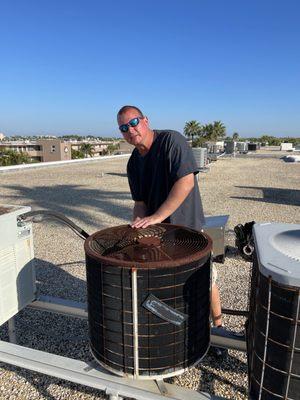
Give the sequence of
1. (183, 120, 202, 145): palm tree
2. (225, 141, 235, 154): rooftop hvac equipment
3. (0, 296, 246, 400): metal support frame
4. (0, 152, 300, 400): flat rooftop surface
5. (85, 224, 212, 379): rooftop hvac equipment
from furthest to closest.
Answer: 1. (183, 120, 202, 145): palm tree
2. (225, 141, 235, 154): rooftop hvac equipment
3. (0, 152, 300, 400): flat rooftop surface
4. (0, 296, 246, 400): metal support frame
5. (85, 224, 212, 379): rooftop hvac equipment

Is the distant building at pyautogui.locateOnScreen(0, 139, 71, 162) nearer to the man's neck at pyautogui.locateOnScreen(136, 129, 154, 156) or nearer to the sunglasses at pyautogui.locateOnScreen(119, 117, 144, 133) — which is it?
the man's neck at pyautogui.locateOnScreen(136, 129, 154, 156)

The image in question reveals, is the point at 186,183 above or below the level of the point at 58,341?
above

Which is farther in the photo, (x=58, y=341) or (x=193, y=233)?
(x=58, y=341)

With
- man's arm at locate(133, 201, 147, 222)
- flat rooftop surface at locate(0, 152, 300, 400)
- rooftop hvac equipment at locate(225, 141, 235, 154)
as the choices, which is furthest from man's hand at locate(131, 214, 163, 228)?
rooftop hvac equipment at locate(225, 141, 235, 154)

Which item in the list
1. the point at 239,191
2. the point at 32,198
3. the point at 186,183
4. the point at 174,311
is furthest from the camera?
the point at 239,191

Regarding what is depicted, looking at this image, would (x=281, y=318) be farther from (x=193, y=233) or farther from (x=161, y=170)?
(x=161, y=170)

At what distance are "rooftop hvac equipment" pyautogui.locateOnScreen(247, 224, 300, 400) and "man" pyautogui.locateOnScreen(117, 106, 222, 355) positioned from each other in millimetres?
793

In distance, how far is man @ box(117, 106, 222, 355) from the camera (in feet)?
7.43

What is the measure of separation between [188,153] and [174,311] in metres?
1.07

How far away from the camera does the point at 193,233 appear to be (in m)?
2.05

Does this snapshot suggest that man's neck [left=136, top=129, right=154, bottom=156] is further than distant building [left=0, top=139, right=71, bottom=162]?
No

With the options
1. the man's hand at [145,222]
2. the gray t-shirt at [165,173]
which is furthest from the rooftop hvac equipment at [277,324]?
the gray t-shirt at [165,173]

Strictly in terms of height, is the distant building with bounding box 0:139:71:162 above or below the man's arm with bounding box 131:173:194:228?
below

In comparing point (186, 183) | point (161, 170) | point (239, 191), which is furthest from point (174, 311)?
point (239, 191)
